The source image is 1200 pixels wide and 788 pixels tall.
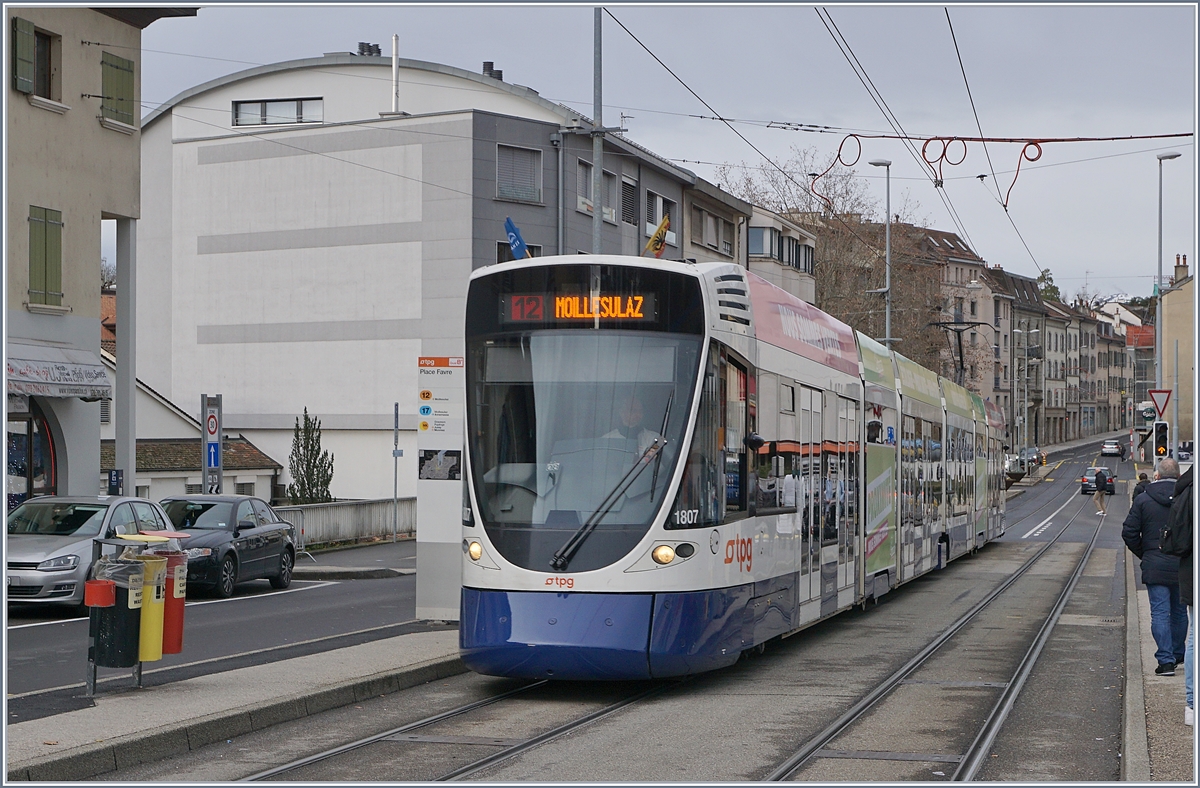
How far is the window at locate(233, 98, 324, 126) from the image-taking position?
1813 inches

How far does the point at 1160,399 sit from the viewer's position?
27.8m

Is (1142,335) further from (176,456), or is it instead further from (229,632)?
(229,632)

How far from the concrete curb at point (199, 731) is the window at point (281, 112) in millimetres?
36707

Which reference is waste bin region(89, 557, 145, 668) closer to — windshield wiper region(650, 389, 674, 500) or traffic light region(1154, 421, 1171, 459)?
windshield wiper region(650, 389, 674, 500)

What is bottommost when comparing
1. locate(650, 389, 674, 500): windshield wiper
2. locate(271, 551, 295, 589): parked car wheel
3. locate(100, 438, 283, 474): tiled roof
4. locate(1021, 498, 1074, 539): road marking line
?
locate(1021, 498, 1074, 539): road marking line

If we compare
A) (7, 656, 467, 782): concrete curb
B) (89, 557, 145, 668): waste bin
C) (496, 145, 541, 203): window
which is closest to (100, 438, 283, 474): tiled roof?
(496, 145, 541, 203): window

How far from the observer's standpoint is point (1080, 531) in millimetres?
47406

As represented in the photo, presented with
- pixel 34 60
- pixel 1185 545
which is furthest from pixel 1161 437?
pixel 34 60

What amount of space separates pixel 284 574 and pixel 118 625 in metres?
14.1

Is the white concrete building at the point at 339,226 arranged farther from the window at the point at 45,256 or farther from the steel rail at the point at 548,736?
the steel rail at the point at 548,736

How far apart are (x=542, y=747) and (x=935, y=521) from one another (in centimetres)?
1563

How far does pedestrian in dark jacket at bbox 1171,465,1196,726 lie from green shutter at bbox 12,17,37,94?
1891 cm

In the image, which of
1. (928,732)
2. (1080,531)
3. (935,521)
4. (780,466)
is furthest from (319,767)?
(1080,531)

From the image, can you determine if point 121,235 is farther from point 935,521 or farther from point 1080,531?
point 1080,531
